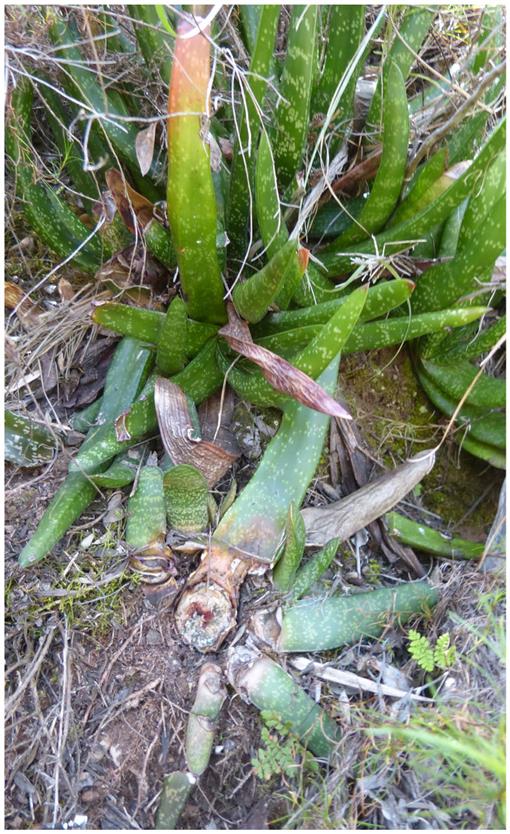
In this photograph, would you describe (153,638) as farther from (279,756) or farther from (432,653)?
(432,653)

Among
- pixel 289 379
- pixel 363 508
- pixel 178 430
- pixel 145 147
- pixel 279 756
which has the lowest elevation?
pixel 279 756

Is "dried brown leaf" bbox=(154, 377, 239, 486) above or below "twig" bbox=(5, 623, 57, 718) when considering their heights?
above

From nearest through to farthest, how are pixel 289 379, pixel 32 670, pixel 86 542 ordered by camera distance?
pixel 289 379, pixel 32 670, pixel 86 542

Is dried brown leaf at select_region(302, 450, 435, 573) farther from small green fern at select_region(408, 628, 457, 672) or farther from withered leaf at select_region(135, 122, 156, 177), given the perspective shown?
withered leaf at select_region(135, 122, 156, 177)

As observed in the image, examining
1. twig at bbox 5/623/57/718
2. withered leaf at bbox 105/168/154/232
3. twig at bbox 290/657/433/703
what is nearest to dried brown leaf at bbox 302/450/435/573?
twig at bbox 290/657/433/703

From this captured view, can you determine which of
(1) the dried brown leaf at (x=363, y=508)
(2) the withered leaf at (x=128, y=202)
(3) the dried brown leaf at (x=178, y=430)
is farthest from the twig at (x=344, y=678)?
(2) the withered leaf at (x=128, y=202)

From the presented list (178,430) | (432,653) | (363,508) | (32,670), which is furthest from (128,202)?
(432,653)
